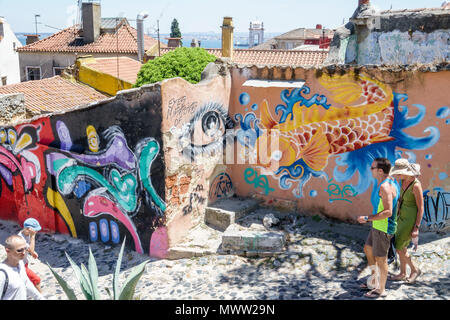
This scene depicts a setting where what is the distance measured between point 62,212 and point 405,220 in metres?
5.85

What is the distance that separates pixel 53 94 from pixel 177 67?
4.45 m

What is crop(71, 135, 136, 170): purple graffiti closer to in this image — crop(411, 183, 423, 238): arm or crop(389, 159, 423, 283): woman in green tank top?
crop(389, 159, 423, 283): woman in green tank top

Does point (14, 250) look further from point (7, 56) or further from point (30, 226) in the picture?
point (7, 56)

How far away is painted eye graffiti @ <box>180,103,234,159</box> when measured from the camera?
7180 millimetres

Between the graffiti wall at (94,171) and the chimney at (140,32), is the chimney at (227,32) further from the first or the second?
the graffiti wall at (94,171)

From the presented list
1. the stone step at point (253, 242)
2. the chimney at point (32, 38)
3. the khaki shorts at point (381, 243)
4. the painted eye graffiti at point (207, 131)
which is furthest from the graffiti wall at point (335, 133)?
the chimney at point (32, 38)

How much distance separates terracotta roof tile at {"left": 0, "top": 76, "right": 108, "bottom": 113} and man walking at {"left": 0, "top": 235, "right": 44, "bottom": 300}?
9.43m

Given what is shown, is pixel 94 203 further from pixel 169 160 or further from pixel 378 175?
pixel 378 175

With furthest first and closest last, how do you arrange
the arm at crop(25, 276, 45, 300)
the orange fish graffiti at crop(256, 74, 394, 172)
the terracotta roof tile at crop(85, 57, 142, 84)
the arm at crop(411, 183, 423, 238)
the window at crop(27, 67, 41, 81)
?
1. the window at crop(27, 67, 41, 81)
2. the terracotta roof tile at crop(85, 57, 142, 84)
3. the orange fish graffiti at crop(256, 74, 394, 172)
4. the arm at crop(411, 183, 423, 238)
5. the arm at crop(25, 276, 45, 300)

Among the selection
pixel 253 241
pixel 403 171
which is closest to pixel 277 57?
pixel 253 241

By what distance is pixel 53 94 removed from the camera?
15.7 m

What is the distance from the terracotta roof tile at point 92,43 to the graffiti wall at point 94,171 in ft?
62.0

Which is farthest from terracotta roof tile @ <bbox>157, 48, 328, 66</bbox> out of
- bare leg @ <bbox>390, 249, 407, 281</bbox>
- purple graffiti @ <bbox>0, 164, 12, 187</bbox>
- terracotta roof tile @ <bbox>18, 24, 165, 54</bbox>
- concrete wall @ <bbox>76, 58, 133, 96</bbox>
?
bare leg @ <bbox>390, 249, 407, 281</bbox>

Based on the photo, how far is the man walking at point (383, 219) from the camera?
511cm
